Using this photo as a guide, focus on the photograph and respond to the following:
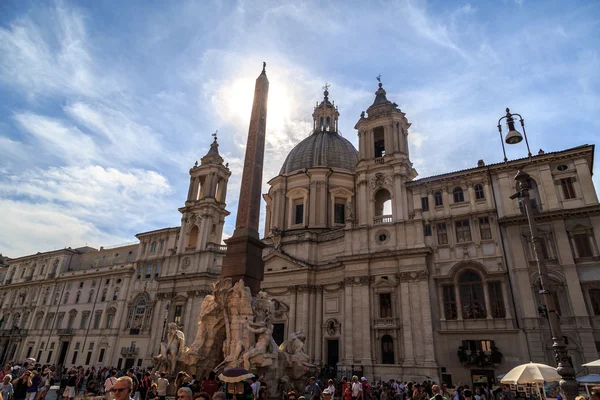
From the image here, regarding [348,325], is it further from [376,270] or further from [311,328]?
[376,270]

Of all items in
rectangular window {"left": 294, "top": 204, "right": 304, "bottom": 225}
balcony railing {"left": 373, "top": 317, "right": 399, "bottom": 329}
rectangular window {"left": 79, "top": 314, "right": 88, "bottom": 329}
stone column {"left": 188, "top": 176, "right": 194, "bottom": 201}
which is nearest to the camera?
balcony railing {"left": 373, "top": 317, "right": 399, "bottom": 329}

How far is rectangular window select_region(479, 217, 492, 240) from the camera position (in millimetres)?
27094

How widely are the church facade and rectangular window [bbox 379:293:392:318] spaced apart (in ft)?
0.35

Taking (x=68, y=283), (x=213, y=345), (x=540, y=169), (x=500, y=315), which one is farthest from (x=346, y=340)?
(x=68, y=283)

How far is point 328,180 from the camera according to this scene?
138ft

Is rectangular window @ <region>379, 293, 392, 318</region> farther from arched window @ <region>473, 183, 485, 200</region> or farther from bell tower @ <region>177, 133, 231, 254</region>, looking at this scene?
bell tower @ <region>177, 133, 231, 254</region>

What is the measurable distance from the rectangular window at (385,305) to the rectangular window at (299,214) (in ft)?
47.6

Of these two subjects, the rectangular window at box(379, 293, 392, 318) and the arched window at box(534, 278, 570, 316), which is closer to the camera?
the arched window at box(534, 278, 570, 316)

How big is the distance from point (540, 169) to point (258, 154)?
19.8m

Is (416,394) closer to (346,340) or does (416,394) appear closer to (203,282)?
(346,340)

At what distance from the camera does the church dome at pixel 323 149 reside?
44531 mm

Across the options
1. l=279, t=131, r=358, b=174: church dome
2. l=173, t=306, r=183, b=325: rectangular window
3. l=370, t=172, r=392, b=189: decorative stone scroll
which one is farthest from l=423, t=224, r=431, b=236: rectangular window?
l=173, t=306, r=183, b=325: rectangular window

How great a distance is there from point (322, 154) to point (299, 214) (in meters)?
7.75

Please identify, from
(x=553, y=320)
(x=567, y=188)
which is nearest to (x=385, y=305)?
(x=567, y=188)
